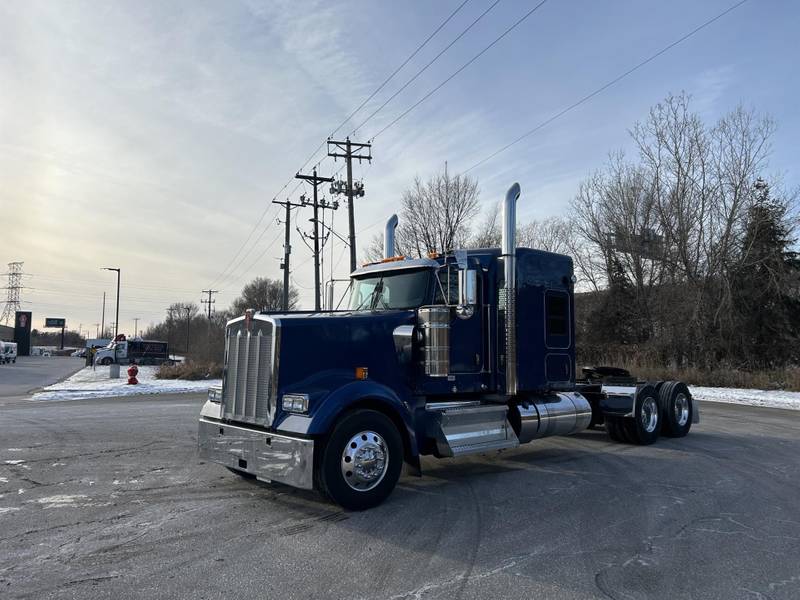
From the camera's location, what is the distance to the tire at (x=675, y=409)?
34.0 ft

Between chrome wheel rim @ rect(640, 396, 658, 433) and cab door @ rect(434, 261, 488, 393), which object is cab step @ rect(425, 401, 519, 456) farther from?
chrome wheel rim @ rect(640, 396, 658, 433)

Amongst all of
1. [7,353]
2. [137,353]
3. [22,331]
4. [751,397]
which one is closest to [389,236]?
[751,397]

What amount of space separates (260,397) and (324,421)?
94 centimetres

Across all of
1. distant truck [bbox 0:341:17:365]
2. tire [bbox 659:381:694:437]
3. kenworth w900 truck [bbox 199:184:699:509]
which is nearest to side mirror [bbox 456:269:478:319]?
kenworth w900 truck [bbox 199:184:699:509]

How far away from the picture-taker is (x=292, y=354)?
6000mm

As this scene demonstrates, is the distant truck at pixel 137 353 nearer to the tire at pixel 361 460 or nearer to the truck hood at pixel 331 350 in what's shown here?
the truck hood at pixel 331 350

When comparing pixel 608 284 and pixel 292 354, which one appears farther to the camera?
pixel 608 284

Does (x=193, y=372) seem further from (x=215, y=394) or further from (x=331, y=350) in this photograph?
(x=331, y=350)

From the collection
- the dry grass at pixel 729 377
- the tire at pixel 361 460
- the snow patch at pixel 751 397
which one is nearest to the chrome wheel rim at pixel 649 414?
the tire at pixel 361 460

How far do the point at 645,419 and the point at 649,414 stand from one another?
7.5 inches

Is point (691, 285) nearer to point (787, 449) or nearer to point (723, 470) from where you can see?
point (787, 449)

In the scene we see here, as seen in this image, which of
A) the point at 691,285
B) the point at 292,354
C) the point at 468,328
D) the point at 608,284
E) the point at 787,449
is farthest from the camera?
the point at 608,284

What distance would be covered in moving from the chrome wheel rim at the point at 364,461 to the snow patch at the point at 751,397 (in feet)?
51.8

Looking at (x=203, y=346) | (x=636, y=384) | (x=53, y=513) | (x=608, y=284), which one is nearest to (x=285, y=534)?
(x=53, y=513)
